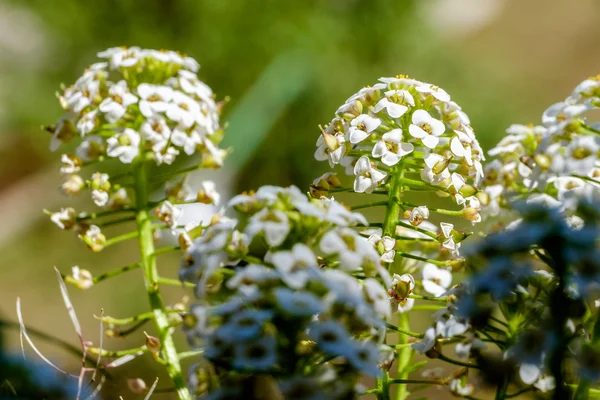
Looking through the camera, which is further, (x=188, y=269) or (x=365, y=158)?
(x=365, y=158)

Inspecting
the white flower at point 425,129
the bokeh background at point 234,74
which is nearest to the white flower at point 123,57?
the white flower at point 425,129

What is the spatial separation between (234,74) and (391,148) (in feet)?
10.1

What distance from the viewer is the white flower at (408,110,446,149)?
74cm

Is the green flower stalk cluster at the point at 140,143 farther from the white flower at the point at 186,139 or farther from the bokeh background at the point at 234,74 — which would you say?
the bokeh background at the point at 234,74

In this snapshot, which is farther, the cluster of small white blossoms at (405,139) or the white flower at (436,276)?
the white flower at (436,276)

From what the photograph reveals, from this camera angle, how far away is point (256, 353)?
0.48 meters

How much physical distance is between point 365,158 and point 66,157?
44cm

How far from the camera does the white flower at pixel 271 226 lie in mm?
526

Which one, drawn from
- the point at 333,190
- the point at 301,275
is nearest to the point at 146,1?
the point at 333,190

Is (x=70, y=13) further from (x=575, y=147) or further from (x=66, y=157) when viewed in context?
(x=575, y=147)

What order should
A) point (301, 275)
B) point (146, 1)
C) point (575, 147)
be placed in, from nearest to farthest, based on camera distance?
point (301, 275) < point (575, 147) < point (146, 1)

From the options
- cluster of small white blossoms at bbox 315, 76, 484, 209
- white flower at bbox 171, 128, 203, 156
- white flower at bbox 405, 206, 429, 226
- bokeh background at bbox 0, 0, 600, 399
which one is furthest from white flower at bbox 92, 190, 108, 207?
bokeh background at bbox 0, 0, 600, 399

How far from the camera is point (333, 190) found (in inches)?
31.2

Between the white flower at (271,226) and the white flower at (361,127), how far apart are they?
212mm
